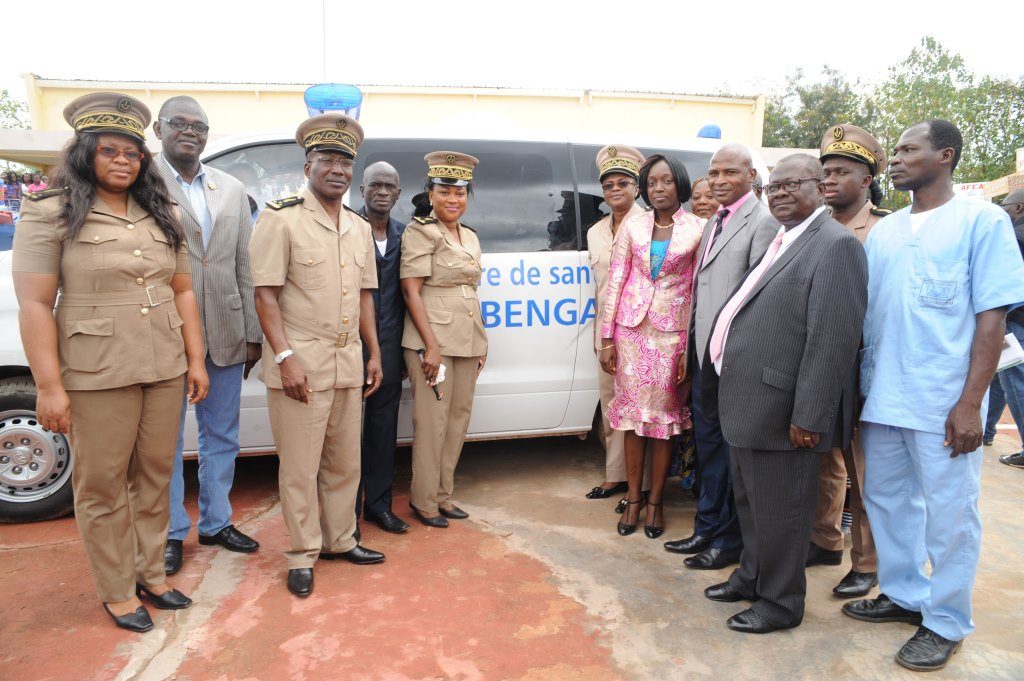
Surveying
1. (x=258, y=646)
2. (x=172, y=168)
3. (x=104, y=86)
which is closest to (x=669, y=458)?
(x=258, y=646)

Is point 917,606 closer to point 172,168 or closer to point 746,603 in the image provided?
point 746,603

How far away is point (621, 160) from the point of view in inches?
142

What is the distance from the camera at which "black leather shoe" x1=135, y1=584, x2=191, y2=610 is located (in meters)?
2.69

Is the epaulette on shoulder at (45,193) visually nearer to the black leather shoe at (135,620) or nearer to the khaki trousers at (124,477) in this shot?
the khaki trousers at (124,477)

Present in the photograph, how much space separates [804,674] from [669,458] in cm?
130

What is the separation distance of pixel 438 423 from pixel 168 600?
1.42m

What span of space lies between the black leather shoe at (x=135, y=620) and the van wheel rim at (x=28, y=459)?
1280mm

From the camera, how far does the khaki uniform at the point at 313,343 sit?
273cm

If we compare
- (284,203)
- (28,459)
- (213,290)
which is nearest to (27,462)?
(28,459)

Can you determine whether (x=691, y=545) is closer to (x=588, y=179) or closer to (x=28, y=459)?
Result: (x=588, y=179)

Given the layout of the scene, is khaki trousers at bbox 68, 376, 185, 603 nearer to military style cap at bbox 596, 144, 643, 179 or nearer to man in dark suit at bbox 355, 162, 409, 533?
man in dark suit at bbox 355, 162, 409, 533

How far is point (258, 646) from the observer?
243cm

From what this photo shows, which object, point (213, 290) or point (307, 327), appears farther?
point (213, 290)

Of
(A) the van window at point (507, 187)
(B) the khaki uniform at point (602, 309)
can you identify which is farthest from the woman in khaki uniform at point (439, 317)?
(B) the khaki uniform at point (602, 309)
